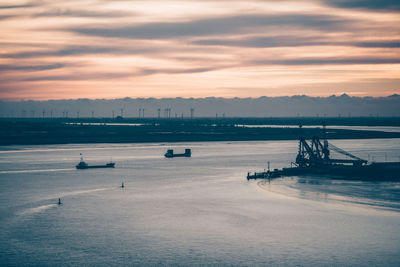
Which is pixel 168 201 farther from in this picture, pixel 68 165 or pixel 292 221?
pixel 68 165

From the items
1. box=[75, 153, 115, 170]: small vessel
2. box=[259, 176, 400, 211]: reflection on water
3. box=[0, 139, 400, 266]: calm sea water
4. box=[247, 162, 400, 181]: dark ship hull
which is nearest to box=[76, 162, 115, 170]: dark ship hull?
box=[75, 153, 115, 170]: small vessel

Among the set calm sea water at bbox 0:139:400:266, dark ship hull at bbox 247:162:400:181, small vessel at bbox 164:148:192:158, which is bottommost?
calm sea water at bbox 0:139:400:266

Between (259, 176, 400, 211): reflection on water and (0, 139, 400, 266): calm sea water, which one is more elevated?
(259, 176, 400, 211): reflection on water

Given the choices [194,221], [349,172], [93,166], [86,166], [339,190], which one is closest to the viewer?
[194,221]

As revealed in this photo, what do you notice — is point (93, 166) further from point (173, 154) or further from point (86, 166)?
point (173, 154)

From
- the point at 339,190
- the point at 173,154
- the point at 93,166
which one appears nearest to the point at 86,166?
the point at 93,166

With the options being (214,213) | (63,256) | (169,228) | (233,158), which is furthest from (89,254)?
(233,158)

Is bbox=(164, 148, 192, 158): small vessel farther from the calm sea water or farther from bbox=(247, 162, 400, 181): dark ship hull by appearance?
bbox=(247, 162, 400, 181): dark ship hull

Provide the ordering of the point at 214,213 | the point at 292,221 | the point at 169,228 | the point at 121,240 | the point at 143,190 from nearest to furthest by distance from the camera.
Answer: the point at 121,240 → the point at 169,228 → the point at 292,221 → the point at 214,213 → the point at 143,190

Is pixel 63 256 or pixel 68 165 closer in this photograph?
pixel 63 256
